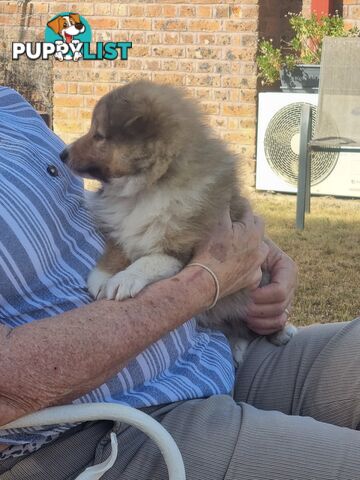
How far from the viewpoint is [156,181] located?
6.11ft

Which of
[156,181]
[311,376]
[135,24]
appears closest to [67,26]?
[135,24]

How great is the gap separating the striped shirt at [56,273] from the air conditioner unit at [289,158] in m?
4.40

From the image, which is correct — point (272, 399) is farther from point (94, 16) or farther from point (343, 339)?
point (94, 16)

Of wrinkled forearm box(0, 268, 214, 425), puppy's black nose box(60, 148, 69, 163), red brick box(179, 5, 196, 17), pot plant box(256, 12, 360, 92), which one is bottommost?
wrinkled forearm box(0, 268, 214, 425)

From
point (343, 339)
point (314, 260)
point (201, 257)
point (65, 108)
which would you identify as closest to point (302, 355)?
point (343, 339)

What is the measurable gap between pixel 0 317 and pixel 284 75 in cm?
517

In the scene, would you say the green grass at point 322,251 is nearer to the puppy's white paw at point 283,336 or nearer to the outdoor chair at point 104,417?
the puppy's white paw at point 283,336

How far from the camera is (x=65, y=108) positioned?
6.73 m

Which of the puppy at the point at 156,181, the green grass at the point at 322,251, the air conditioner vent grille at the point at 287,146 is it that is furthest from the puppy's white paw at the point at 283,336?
the air conditioner vent grille at the point at 287,146

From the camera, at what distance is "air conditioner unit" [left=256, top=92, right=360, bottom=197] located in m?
6.03

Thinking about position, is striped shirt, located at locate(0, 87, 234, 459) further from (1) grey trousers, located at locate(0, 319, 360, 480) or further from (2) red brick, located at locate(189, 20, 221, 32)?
(2) red brick, located at locate(189, 20, 221, 32)

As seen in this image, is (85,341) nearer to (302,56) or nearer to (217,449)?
(217,449)

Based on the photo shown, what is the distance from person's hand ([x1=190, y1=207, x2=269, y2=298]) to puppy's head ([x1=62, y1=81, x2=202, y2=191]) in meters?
Result: 0.21

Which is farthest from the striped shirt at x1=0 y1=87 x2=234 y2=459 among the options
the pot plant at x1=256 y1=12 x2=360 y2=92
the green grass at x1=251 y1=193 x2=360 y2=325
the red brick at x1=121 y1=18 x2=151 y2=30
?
the red brick at x1=121 y1=18 x2=151 y2=30
